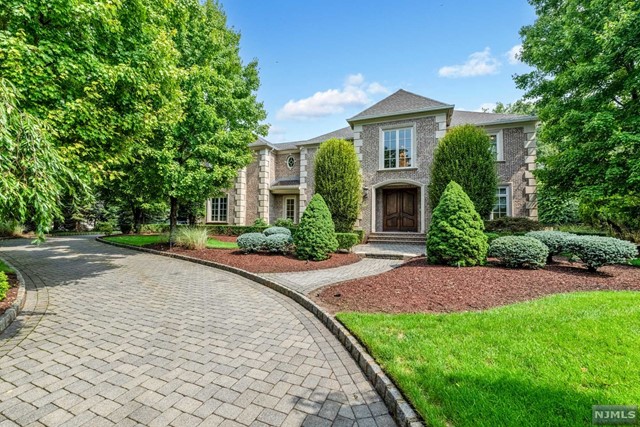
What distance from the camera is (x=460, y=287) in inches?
222

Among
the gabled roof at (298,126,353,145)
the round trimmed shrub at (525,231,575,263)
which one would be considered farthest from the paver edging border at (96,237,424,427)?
the gabled roof at (298,126,353,145)

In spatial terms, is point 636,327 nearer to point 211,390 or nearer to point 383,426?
point 383,426

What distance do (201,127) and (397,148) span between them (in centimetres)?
1022

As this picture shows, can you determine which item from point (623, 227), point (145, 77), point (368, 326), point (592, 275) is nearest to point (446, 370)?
point (368, 326)

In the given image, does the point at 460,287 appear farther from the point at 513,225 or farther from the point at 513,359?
the point at 513,225

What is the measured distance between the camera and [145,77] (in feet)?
23.0

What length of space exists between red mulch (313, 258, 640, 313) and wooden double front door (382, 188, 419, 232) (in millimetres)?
8712

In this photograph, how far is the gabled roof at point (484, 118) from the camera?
48.5 ft

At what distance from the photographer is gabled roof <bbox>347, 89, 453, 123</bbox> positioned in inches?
591

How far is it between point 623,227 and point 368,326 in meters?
13.9

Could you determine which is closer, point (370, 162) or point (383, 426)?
point (383, 426)

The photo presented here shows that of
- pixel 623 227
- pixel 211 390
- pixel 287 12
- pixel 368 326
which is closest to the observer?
pixel 211 390

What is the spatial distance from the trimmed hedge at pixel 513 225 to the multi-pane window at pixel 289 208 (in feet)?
40.0

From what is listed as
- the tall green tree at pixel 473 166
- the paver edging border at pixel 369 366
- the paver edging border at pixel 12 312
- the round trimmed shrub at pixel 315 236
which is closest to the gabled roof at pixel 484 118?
the tall green tree at pixel 473 166
